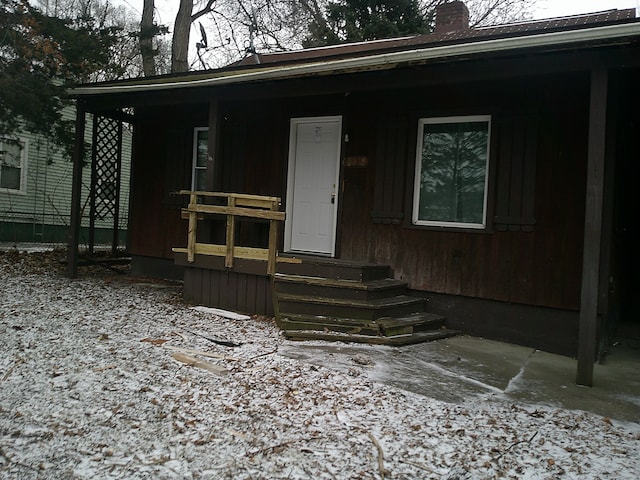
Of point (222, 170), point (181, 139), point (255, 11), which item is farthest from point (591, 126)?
point (255, 11)

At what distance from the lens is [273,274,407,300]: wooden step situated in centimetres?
579

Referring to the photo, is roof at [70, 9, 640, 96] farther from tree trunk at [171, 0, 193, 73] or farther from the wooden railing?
tree trunk at [171, 0, 193, 73]

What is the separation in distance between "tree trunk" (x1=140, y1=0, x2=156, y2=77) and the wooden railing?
333 inches

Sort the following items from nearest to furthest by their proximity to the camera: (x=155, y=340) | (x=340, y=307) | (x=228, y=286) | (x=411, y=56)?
1. (x=155, y=340)
2. (x=411, y=56)
3. (x=340, y=307)
4. (x=228, y=286)

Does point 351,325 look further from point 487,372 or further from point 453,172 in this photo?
point 453,172

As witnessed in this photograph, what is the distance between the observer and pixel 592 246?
14.4 ft

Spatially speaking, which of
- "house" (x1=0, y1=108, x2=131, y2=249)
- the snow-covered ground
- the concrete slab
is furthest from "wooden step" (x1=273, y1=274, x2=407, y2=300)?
"house" (x1=0, y1=108, x2=131, y2=249)

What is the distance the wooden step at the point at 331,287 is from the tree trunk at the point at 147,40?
9.91 meters

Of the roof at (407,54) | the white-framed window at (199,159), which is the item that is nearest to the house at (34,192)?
the white-framed window at (199,159)

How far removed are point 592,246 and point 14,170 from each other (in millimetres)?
15301

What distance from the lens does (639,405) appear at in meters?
3.92

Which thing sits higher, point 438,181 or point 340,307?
point 438,181

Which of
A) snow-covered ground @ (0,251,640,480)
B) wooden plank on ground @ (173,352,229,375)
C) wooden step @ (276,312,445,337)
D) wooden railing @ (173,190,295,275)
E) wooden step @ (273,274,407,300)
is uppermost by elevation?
wooden railing @ (173,190,295,275)

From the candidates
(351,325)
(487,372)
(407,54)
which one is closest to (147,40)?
(407,54)
